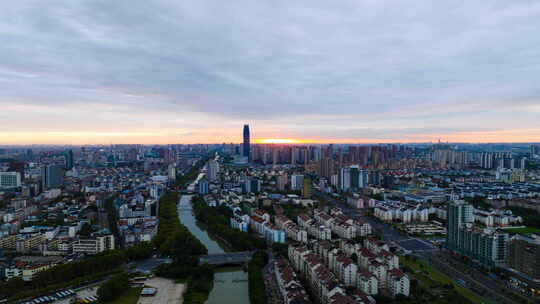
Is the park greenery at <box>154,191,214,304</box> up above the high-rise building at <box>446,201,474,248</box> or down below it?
below

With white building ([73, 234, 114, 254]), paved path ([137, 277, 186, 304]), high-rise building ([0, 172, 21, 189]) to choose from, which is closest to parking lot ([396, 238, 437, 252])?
paved path ([137, 277, 186, 304])

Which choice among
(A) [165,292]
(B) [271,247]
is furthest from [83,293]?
(B) [271,247]

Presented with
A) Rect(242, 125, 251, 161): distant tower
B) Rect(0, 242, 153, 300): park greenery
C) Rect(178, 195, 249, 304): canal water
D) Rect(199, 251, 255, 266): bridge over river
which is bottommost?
Rect(178, 195, 249, 304): canal water

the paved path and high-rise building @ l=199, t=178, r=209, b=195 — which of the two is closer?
the paved path

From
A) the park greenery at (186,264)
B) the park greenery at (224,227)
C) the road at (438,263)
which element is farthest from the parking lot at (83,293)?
the road at (438,263)

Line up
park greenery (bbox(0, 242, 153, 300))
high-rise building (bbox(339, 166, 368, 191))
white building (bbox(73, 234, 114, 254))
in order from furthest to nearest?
1. high-rise building (bbox(339, 166, 368, 191))
2. white building (bbox(73, 234, 114, 254))
3. park greenery (bbox(0, 242, 153, 300))

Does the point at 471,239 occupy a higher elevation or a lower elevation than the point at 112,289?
higher

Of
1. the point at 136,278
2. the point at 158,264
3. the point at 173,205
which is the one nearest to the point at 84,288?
the point at 136,278

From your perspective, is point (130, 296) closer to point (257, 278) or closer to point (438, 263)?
point (257, 278)

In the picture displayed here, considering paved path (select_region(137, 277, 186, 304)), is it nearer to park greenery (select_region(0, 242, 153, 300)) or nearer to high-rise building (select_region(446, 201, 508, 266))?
park greenery (select_region(0, 242, 153, 300))
